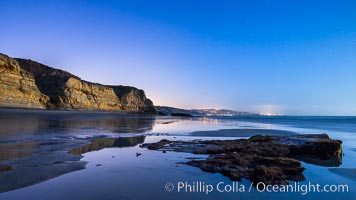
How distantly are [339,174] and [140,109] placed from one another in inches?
4729

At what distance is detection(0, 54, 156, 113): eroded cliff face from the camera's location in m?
48.0

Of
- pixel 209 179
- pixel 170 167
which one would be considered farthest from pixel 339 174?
pixel 170 167

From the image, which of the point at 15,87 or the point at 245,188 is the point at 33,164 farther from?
the point at 15,87

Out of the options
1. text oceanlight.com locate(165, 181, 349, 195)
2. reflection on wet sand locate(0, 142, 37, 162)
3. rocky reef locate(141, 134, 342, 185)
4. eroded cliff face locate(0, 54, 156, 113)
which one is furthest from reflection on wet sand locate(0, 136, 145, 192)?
eroded cliff face locate(0, 54, 156, 113)

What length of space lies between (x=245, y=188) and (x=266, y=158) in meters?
2.98

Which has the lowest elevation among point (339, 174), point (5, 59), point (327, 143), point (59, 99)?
point (339, 174)

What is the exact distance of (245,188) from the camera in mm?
6262

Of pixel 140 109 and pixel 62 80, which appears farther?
pixel 140 109

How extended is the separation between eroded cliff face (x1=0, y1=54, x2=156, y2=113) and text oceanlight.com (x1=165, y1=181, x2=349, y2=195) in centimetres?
4839

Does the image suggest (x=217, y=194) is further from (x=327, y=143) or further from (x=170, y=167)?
(x=327, y=143)

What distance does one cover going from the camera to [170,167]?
324 inches

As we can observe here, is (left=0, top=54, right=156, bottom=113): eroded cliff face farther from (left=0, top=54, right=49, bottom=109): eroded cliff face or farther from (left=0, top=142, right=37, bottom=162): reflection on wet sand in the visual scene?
(left=0, top=142, right=37, bottom=162): reflection on wet sand

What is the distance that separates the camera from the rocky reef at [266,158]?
725 centimetres

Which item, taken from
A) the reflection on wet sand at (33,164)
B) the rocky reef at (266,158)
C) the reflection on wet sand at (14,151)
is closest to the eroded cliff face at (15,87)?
the reflection on wet sand at (14,151)
